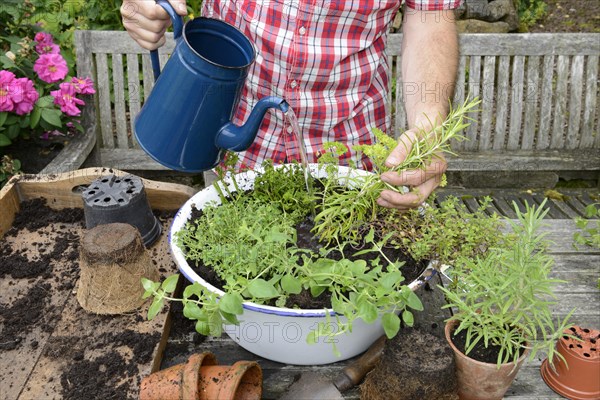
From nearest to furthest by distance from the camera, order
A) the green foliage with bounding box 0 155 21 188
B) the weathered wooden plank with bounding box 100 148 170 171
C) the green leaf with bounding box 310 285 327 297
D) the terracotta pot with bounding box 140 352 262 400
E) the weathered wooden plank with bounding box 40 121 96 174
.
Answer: the terracotta pot with bounding box 140 352 262 400 → the green leaf with bounding box 310 285 327 297 → the weathered wooden plank with bounding box 40 121 96 174 → the green foliage with bounding box 0 155 21 188 → the weathered wooden plank with bounding box 100 148 170 171

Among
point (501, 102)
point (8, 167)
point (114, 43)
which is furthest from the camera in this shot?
point (501, 102)

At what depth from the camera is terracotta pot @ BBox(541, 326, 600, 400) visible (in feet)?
4.14

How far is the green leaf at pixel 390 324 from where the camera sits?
110 centimetres

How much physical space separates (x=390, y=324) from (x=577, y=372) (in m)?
0.46

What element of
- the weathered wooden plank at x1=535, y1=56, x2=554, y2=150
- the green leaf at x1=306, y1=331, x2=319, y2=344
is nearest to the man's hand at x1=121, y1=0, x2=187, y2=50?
the green leaf at x1=306, y1=331, x2=319, y2=344

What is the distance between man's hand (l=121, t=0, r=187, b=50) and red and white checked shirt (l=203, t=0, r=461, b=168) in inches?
16.1

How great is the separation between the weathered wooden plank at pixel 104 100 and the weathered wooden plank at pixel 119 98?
38mm

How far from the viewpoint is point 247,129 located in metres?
1.40

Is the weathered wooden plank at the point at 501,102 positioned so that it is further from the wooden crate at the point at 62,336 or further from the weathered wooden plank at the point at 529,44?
the wooden crate at the point at 62,336

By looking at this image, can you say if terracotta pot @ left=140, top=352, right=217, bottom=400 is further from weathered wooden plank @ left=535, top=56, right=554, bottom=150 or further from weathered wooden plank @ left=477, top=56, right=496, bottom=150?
weathered wooden plank @ left=535, top=56, right=554, bottom=150

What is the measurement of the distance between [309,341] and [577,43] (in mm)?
2806

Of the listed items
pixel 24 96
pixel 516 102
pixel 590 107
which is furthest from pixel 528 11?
pixel 24 96

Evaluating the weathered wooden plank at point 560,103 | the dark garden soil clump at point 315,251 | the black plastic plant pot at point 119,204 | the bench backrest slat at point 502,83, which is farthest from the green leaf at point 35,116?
the weathered wooden plank at point 560,103

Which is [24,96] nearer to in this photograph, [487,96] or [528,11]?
[487,96]
